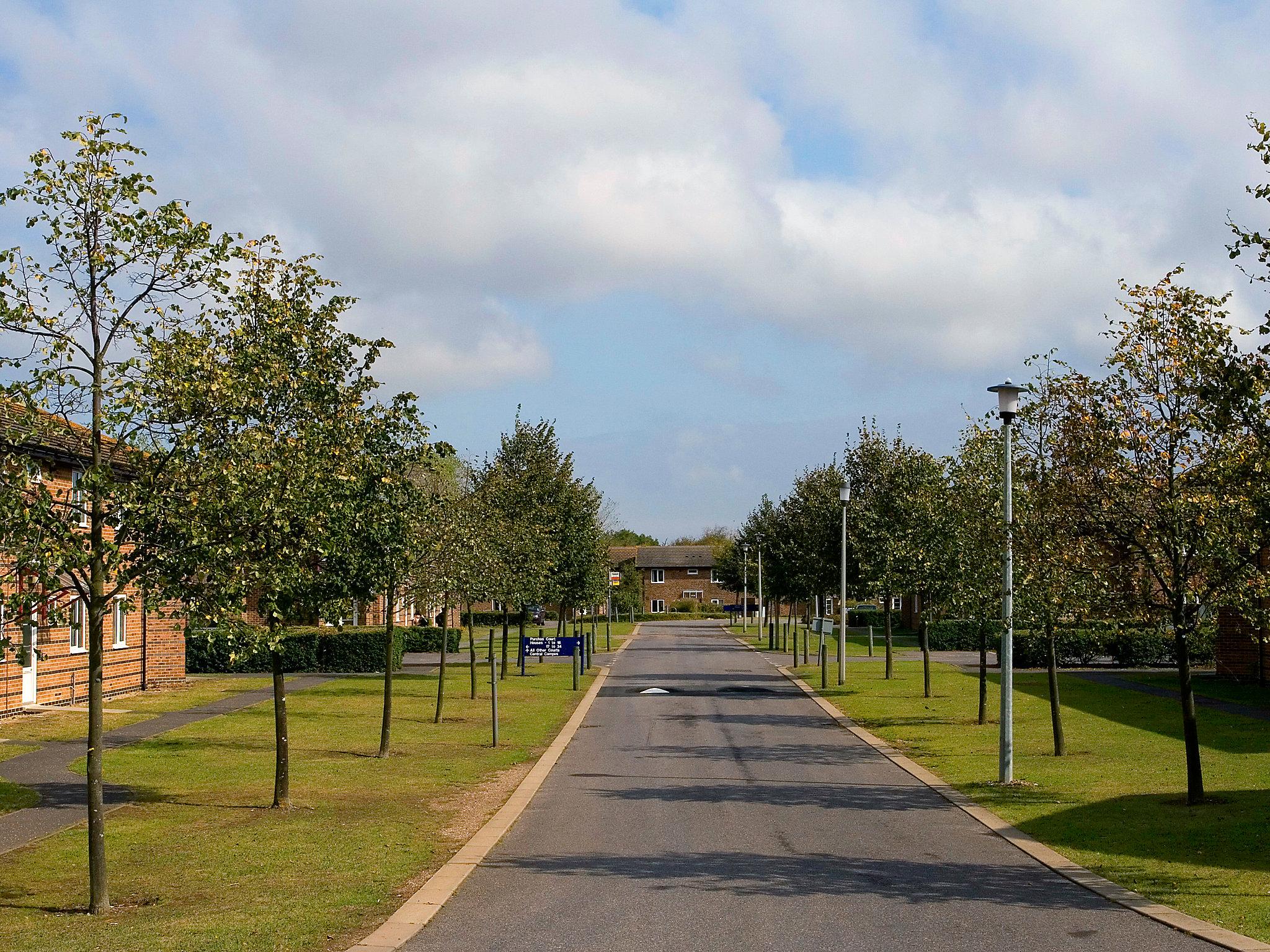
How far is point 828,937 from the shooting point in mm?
8781

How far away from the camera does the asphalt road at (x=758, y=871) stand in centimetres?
887

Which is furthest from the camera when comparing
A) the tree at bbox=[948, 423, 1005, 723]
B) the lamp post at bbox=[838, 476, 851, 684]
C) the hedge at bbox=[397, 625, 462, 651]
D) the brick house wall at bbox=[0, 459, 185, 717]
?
the hedge at bbox=[397, 625, 462, 651]

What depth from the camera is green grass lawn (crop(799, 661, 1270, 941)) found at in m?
11.0

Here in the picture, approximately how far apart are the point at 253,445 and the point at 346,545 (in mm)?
4107

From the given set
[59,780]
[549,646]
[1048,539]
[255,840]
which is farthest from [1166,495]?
[549,646]

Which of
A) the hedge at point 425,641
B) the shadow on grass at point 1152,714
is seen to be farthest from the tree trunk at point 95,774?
the hedge at point 425,641

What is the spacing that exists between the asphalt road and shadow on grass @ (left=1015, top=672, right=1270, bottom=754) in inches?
249

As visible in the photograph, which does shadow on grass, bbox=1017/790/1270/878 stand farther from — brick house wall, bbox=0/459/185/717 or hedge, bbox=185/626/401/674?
hedge, bbox=185/626/401/674

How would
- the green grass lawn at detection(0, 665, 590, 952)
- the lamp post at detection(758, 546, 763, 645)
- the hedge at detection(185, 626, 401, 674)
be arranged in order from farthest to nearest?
the lamp post at detection(758, 546, 763, 645) < the hedge at detection(185, 626, 401, 674) < the green grass lawn at detection(0, 665, 590, 952)

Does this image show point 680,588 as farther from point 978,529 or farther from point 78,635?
point 978,529

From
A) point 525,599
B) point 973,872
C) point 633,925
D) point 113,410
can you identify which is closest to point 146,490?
point 113,410

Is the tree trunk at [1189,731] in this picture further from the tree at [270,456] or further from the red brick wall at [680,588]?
the red brick wall at [680,588]

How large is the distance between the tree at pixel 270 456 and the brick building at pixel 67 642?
77 cm

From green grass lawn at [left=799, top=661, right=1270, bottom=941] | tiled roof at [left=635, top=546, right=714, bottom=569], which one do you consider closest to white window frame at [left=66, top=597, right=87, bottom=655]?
green grass lawn at [left=799, top=661, right=1270, bottom=941]
